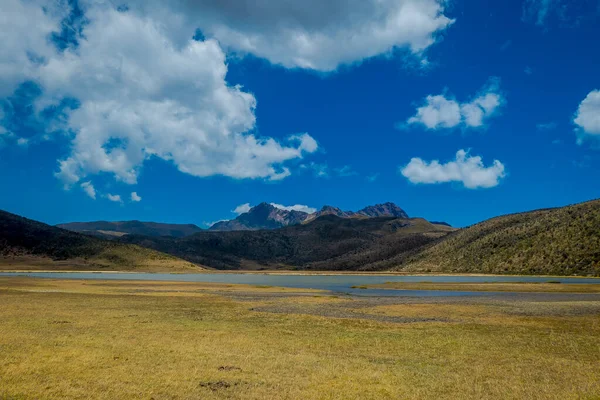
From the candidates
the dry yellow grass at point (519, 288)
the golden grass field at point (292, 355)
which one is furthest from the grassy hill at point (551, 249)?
the golden grass field at point (292, 355)

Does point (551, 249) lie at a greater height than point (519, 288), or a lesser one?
greater

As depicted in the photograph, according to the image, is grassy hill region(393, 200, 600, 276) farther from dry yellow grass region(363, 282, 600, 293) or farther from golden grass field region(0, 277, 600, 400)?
golden grass field region(0, 277, 600, 400)

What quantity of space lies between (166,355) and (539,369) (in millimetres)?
17878

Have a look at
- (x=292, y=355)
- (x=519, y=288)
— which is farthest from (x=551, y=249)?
(x=292, y=355)

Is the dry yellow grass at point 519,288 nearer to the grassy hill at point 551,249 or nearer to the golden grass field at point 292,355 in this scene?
the golden grass field at point 292,355

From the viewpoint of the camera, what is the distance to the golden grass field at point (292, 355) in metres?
16.9

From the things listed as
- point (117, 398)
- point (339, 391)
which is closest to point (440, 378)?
point (339, 391)

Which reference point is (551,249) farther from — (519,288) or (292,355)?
(292,355)

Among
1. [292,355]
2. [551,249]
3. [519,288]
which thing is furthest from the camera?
[551,249]

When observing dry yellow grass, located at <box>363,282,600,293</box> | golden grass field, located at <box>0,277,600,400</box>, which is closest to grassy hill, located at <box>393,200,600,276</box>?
dry yellow grass, located at <box>363,282,600,293</box>

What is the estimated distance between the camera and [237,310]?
4262 centimetres

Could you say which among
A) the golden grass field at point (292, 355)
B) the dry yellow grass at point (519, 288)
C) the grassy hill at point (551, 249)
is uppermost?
the grassy hill at point (551, 249)

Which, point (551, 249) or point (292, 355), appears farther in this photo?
point (551, 249)

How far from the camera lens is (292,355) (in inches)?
901
